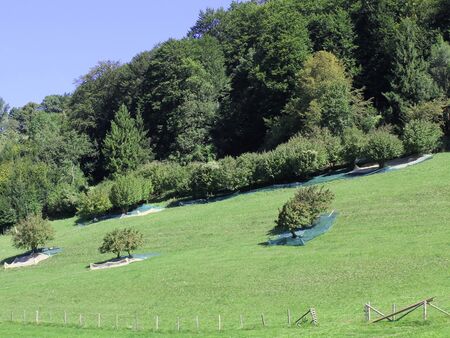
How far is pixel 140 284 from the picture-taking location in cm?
4559

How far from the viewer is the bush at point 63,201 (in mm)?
91625

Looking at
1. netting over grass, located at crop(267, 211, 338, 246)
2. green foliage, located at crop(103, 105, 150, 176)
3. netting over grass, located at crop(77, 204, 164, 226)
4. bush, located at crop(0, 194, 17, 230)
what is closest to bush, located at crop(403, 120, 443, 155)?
netting over grass, located at crop(267, 211, 338, 246)

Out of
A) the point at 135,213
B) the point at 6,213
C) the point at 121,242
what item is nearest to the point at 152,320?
the point at 121,242

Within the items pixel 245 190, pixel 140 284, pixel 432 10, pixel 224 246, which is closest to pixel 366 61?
pixel 432 10

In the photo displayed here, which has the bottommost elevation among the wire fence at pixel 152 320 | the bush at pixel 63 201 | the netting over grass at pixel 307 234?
the wire fence at pixel 152 320

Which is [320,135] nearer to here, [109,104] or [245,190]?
[245,190]

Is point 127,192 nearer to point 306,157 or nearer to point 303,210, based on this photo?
point 306,157

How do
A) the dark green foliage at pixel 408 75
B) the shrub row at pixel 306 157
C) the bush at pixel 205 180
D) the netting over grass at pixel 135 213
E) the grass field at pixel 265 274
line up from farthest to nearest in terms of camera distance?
the dark green foliage at pixel 408 75 < the netting over grass at pixel 135 213 < the bush at pixel 205 180 < the shrub row at pixel 306 157 < the grass field at pixel 265 274

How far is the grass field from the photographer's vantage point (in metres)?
32.8

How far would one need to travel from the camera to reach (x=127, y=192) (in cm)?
8006

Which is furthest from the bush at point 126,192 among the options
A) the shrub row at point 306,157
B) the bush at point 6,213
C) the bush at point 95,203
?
the bush at point 6,213

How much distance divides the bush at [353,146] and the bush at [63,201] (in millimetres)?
39409

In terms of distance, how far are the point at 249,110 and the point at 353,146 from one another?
3242 cm

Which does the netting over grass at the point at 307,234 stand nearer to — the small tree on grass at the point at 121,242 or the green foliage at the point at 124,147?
the small tree on grass at the point at 121,242
